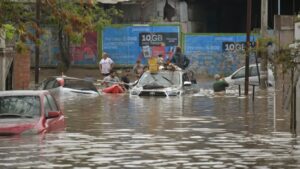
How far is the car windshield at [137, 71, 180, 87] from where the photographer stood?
36469 millimetres

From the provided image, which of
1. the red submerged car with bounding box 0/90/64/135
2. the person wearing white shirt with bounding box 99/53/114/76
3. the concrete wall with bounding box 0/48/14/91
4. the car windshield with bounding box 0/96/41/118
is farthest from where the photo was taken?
the person wearing white shirt with bounding box 99/53/114/76

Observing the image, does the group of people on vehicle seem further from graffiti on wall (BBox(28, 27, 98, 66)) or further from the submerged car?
graffiti on wall (BBox(28, 27, 98, 66))

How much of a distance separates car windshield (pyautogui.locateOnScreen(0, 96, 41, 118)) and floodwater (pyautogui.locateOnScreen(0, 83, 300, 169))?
2.21 ft

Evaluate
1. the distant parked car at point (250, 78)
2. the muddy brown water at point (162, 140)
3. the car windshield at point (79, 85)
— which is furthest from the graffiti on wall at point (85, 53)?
the muddy brown water at point (162, 140)

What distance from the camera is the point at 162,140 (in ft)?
63.8

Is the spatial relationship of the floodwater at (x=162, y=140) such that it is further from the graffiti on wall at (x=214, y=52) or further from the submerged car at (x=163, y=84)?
the graffiti on wall at (x=214, y=52)

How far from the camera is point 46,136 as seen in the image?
19.2m

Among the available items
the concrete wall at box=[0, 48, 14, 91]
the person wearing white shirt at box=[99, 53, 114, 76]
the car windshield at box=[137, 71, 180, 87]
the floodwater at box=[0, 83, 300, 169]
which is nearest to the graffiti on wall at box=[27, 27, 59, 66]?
the person wearing white shirt at box=[99, 53, 114, 76]

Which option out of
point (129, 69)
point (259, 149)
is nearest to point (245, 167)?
point (259, 149)

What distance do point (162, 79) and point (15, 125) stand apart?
17836 mm

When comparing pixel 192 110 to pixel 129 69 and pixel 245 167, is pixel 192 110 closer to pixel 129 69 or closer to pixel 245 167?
pixel 245 167

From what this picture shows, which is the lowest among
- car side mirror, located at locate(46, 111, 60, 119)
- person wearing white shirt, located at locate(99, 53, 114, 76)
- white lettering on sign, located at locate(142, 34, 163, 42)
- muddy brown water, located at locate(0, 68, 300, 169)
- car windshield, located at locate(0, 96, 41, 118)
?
muddy brown water, located at locate(0, 68, 300, 169)

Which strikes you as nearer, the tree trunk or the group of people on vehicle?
the group of people on vehicle

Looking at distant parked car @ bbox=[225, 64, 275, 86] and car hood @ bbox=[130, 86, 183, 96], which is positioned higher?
distant parked car @ bbox=[225, 64, 275, 86]
